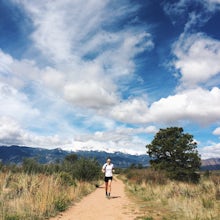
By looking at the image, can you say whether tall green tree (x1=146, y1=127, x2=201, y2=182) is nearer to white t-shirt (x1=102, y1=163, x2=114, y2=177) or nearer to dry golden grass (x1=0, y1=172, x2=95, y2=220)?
white t-shirt (x1=102, y1=163, x2=114, y2=177)

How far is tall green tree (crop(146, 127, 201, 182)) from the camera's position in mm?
37375

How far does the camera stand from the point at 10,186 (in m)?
13.5

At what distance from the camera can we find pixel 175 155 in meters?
39.2

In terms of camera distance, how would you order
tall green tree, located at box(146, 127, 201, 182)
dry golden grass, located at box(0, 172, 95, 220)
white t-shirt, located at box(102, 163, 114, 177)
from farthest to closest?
tall green tree, located at box(146, 127, 201, 182)
white t-shirt, located at box(102, 163, 114, 177)
dry golden grass, located at box(0, 172, 95, 220)

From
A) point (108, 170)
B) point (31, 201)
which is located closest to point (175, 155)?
point (108, 170)

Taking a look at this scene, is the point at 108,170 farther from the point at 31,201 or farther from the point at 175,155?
the point at 175,155

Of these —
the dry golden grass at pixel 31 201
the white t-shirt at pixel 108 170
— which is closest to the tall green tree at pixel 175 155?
the white t-shirt at pixel 108 170

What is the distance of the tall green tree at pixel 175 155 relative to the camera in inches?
1471

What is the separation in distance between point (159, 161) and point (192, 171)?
21.5ft

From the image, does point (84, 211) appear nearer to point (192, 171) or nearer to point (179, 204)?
point (179, 204)

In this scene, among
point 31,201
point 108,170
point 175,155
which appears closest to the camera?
point 31,201

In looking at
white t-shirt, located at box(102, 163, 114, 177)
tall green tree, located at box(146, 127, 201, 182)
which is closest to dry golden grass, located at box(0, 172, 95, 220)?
white t-shirt, located at box(102, 163, 114, 177)

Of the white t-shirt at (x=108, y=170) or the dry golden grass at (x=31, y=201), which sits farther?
the white t-shirt at (x=108, y=170)

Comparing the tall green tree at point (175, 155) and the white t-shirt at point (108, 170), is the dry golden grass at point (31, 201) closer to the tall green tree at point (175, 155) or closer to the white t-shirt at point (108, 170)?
the white t-shirt at point (108, 170)
